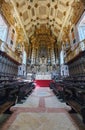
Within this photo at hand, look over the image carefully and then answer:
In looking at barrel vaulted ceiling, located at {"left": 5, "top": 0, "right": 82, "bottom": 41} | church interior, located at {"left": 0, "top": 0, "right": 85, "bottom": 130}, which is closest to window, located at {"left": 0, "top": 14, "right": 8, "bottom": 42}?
church interior, located at {"left": 0, "top": 0, "right": 85, "bottom": 130}

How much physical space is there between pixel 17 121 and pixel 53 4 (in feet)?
43.2

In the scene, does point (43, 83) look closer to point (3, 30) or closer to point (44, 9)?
point (3, 30)

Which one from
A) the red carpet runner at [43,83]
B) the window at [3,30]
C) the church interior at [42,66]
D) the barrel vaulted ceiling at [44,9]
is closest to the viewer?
the church interior at [42,66]

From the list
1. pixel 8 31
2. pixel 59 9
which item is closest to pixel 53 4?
pixel 59 9

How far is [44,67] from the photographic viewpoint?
17.3m

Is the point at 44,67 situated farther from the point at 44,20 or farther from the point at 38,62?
the point at 44,20

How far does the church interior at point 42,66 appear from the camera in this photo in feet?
7.52

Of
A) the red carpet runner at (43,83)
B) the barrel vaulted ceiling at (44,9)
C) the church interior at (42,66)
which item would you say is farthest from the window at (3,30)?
the red carpet runner at (43,83)

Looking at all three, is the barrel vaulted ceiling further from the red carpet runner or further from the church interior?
the red carpet runner

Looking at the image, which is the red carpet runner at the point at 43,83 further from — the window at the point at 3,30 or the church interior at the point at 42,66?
the window at the point at 3,30

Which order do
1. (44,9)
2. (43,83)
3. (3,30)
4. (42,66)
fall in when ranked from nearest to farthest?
(3,30) → (43,83) → (44,9) → (42,66)

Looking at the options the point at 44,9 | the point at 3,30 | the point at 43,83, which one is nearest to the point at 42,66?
the point at 43,83

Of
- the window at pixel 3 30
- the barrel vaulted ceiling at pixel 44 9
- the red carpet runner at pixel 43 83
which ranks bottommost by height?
the red carpet runner at pixel 43 83

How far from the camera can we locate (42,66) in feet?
57.0
